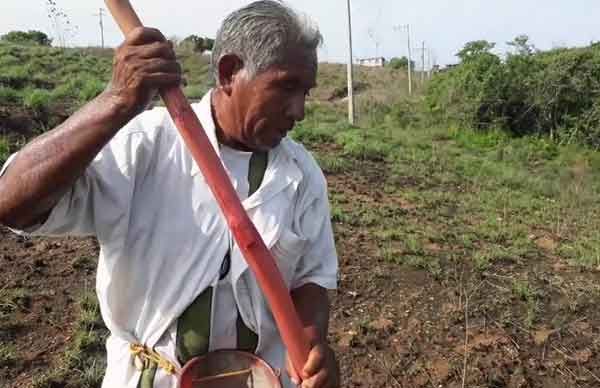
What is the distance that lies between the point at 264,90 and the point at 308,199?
0.93 ft

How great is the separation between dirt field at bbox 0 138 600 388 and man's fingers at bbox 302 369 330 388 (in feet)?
7.43

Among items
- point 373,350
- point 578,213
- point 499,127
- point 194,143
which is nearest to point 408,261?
point 373,350

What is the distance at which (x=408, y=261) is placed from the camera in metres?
4.90

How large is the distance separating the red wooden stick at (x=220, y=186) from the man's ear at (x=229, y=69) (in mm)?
217

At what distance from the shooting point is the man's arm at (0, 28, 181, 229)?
3.66 ft

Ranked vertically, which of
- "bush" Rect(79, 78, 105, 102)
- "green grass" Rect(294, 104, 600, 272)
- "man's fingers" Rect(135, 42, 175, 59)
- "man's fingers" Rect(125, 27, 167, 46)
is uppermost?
"man's fingers" Rect(125, 27, 167, 46)

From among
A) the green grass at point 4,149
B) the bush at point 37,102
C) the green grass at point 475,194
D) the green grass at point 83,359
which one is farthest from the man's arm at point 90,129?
the bush at point 37,102

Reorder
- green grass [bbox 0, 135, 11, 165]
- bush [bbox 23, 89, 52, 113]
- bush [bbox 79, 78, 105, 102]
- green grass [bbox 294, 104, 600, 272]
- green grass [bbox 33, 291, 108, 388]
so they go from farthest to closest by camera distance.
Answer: bush [bbox 79, 78, 105, 102], bush [bbox 23, 89, 52, 113], green grass [bbox 294, 104, 600, 272], green grass [bbox 0, 135, 11, 165], green grass [bbox 33, 291, 108, 388]

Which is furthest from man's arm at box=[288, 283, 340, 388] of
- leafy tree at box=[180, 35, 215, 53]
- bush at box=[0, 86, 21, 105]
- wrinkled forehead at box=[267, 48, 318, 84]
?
leafy tree at box=[180, 35, 215, 53]

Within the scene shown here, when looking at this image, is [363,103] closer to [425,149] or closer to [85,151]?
[425,149]

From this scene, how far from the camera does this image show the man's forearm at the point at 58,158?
1.12m

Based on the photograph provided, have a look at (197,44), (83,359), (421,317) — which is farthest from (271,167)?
(197,44)

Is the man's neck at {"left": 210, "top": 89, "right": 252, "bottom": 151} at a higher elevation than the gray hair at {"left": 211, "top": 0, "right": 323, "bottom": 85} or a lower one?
lower

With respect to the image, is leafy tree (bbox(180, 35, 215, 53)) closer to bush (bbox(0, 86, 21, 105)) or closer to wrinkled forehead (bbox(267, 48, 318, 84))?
bush (bbox(0, 86, 21, 105))
